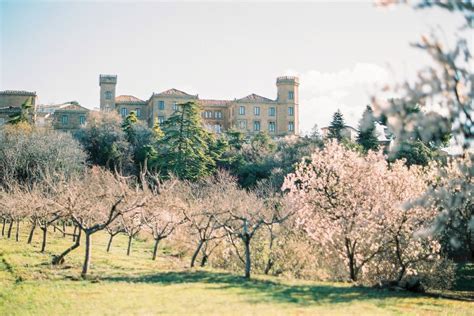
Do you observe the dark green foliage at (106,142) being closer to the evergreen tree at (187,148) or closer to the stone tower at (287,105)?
the evergreen tree at (187,148)

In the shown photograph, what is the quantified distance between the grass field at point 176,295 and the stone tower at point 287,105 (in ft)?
222

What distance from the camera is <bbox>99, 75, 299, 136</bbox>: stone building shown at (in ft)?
283

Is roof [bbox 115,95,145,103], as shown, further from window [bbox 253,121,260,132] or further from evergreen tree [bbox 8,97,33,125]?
window [bbox 253,121,260,132]

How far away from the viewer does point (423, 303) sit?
56.9ft

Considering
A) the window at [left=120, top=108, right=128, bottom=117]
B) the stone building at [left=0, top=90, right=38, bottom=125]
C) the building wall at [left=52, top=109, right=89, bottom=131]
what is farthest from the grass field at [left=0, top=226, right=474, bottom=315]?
the window at [left=120, top=108, right=128, bottom=117]

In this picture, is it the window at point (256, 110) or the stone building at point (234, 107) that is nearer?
the stone building at point (234, 107)

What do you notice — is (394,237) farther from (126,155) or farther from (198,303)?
(126,155)

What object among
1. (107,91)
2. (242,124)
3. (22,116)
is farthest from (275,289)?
(107,91)

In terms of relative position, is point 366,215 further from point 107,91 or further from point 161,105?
point 107,91

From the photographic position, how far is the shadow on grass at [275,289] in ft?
56.6

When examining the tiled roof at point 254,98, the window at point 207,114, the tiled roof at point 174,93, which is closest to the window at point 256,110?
the tiled roof at point 254,98

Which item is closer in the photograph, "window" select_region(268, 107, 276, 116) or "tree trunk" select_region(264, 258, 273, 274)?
"tree trunk" select_region(264, 258, 273, 274)

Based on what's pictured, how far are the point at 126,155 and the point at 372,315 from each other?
50828 millimetres

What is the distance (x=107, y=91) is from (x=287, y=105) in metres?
31.2
